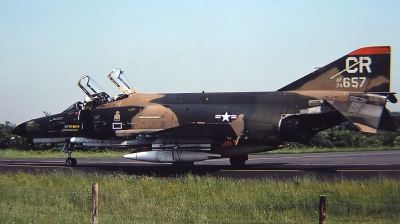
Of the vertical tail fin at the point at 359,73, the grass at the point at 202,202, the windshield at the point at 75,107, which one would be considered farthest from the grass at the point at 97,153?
the grass at the point at 202,202

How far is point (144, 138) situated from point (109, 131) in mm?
2238

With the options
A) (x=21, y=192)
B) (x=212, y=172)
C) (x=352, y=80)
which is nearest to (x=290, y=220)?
(x=21, y=192)

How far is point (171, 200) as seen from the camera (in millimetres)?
13492

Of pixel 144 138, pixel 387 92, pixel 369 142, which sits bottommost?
pixel 369 142

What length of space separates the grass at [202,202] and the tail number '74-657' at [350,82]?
216 inches

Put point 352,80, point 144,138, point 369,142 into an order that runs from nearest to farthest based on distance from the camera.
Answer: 1. point 352,80
2. point 144,138
3. point 369,142

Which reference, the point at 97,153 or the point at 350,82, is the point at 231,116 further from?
the point at 97,153

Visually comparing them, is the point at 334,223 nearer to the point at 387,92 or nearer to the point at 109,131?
the point at 387,92

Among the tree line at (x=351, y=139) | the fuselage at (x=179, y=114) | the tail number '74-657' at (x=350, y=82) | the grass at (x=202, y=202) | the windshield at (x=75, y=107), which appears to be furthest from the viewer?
the tree line at (x=351, y=139)

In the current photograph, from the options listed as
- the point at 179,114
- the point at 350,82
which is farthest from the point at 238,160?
the point at 350,82

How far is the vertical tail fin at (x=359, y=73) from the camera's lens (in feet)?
63.6

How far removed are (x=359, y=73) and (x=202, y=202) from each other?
32.2 ft

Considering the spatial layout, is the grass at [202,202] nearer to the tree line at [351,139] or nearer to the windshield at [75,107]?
the windshield at [75,107]

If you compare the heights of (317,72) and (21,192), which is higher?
(317,72)
